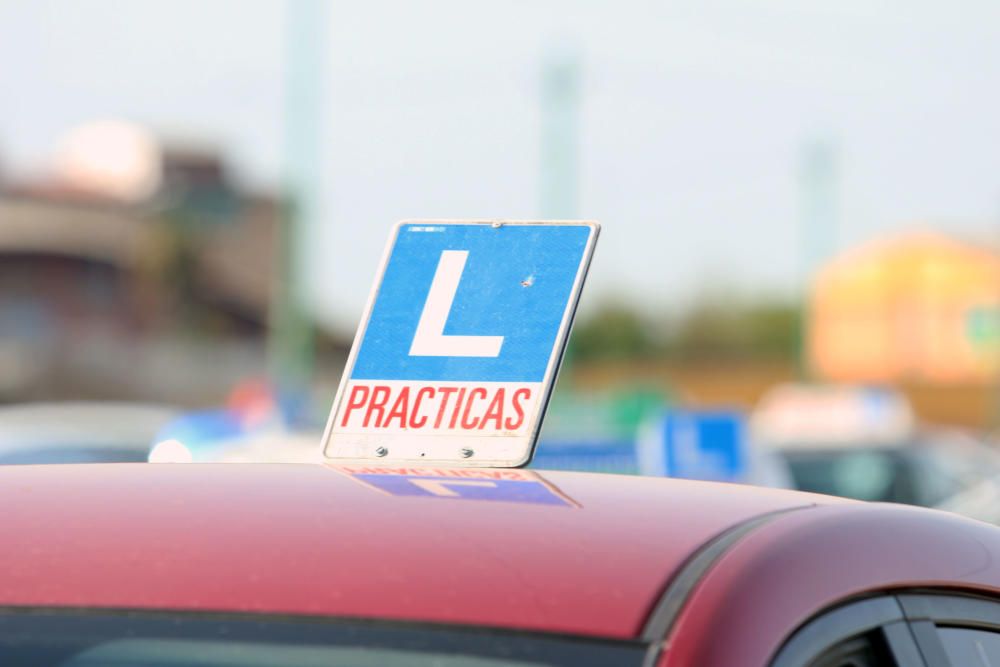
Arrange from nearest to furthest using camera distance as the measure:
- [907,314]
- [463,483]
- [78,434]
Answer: [463,483] → [78,434] → [907,314]

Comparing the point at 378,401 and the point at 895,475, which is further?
the point at 895,475

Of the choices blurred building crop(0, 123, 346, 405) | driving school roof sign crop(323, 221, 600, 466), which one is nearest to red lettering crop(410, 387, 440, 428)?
driving school roof sign crop(323, 221, 600, 466)

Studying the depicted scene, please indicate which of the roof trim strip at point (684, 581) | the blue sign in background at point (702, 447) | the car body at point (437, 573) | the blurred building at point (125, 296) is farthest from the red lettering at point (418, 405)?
the blurred building at point (125, 296)

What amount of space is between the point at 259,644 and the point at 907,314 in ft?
221

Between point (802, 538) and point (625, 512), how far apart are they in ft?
0.69

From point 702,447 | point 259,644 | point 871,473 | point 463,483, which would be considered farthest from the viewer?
point 871,473

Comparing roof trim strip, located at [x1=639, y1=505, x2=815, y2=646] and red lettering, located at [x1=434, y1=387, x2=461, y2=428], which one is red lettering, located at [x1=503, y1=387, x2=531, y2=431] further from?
roof trim strip, located at [x1=639, y1=505, x2=815, y2=646]

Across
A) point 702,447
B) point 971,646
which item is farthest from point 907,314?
point 971,646

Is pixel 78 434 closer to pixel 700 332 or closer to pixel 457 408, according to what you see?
pixel 457 408

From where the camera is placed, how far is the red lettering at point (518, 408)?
2457 mm

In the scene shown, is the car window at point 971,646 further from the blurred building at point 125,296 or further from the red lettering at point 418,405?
the blurred building at point 125,296

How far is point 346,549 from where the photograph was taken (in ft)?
6.21

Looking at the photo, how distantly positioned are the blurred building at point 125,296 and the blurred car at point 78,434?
34102mm

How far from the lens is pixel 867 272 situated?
68.8 meters
